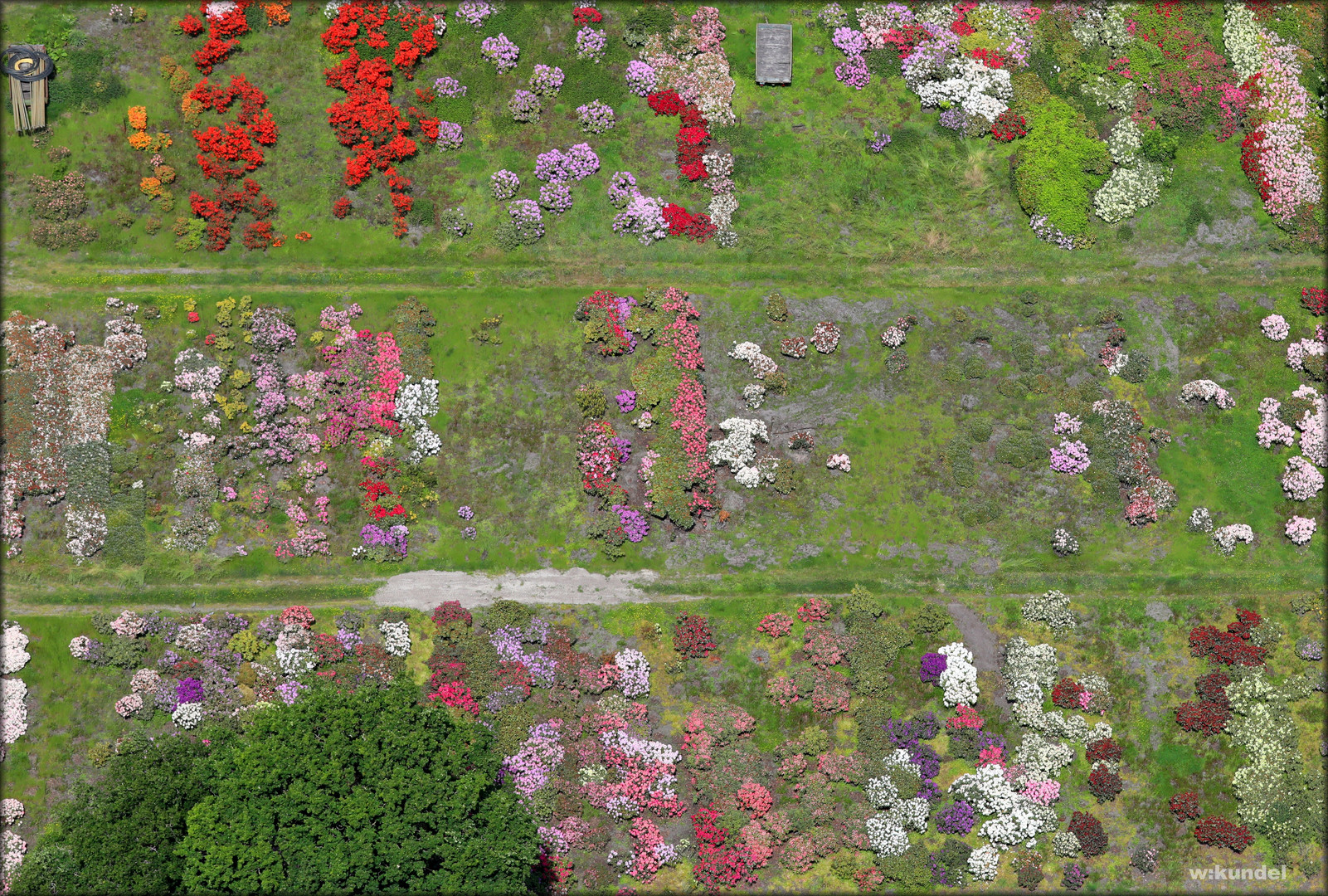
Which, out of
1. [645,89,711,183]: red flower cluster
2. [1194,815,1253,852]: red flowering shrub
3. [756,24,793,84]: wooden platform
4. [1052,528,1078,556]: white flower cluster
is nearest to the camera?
[1194,815,1253,852]: red flowering shrub

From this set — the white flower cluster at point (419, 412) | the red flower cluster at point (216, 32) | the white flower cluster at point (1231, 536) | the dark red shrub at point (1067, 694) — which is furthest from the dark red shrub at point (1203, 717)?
the red flower cluster at point (216, 32)

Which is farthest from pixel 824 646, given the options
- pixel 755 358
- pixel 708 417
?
pixel 755 358

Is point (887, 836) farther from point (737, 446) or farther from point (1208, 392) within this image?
point (1208, 392)

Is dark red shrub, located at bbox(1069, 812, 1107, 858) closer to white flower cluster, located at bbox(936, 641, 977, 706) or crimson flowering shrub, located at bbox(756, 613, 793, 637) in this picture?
white flower cluster, located at bbox(936, 641, 977, 706)

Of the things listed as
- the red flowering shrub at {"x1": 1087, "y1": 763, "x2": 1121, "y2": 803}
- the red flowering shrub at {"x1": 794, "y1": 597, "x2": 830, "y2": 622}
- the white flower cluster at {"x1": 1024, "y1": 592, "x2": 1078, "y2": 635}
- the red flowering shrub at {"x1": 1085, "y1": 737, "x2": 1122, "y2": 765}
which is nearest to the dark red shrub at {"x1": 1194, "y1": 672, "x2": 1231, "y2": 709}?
the red flowering shrub at {"x1": 1085, "y1": 737, "x2": 1122, "y2": 765}

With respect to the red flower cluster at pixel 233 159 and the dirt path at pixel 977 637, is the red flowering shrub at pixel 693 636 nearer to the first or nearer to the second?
the dirt path at pixel 977 637

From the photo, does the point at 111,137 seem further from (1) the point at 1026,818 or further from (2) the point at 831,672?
(1) the point at 1026,818
